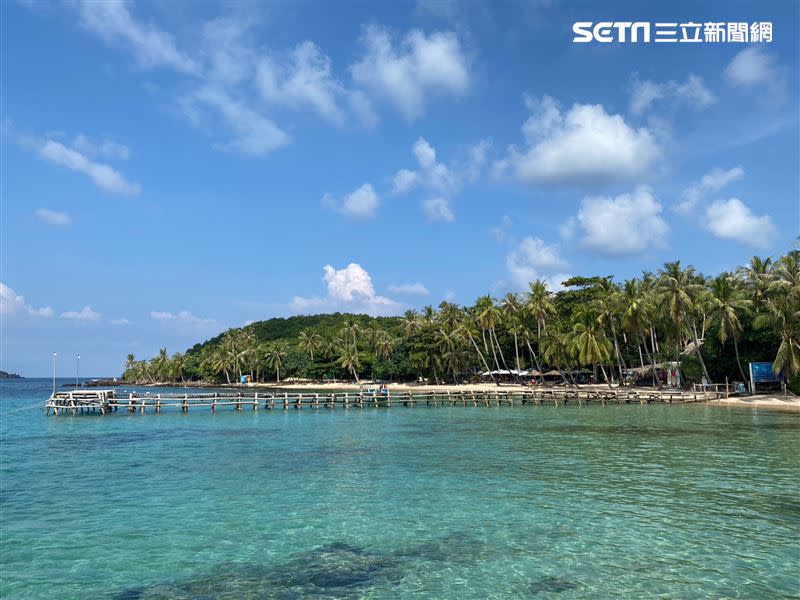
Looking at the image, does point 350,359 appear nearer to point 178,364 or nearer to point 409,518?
point 178,364

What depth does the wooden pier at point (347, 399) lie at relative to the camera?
4809 cm

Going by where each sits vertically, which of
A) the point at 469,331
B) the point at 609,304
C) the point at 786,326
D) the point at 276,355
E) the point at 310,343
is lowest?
the point at 276,355

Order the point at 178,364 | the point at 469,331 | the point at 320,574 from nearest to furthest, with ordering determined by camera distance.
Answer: the point at 320,574 → the point at 469,331 → the point at 178,364

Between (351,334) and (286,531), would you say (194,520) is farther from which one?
(351,334)

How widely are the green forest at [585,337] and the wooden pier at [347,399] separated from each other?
6.57 m

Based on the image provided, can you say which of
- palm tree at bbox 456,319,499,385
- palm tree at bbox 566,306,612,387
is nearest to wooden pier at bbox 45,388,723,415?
palm tree at bbox 566,306,612,387

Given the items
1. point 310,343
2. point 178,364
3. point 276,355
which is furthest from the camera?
point 178,364

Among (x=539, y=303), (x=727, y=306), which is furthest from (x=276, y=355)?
(x=727, y=306)

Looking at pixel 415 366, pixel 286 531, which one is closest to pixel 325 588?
pixel 286 531

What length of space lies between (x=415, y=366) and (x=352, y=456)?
61902 mm

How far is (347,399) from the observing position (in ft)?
170

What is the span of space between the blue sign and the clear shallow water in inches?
1036

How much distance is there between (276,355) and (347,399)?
6530cm

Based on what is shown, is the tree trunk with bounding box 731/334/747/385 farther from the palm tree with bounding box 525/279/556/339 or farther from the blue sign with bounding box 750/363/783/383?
the palm tree with bounding box 525/279/556/339
